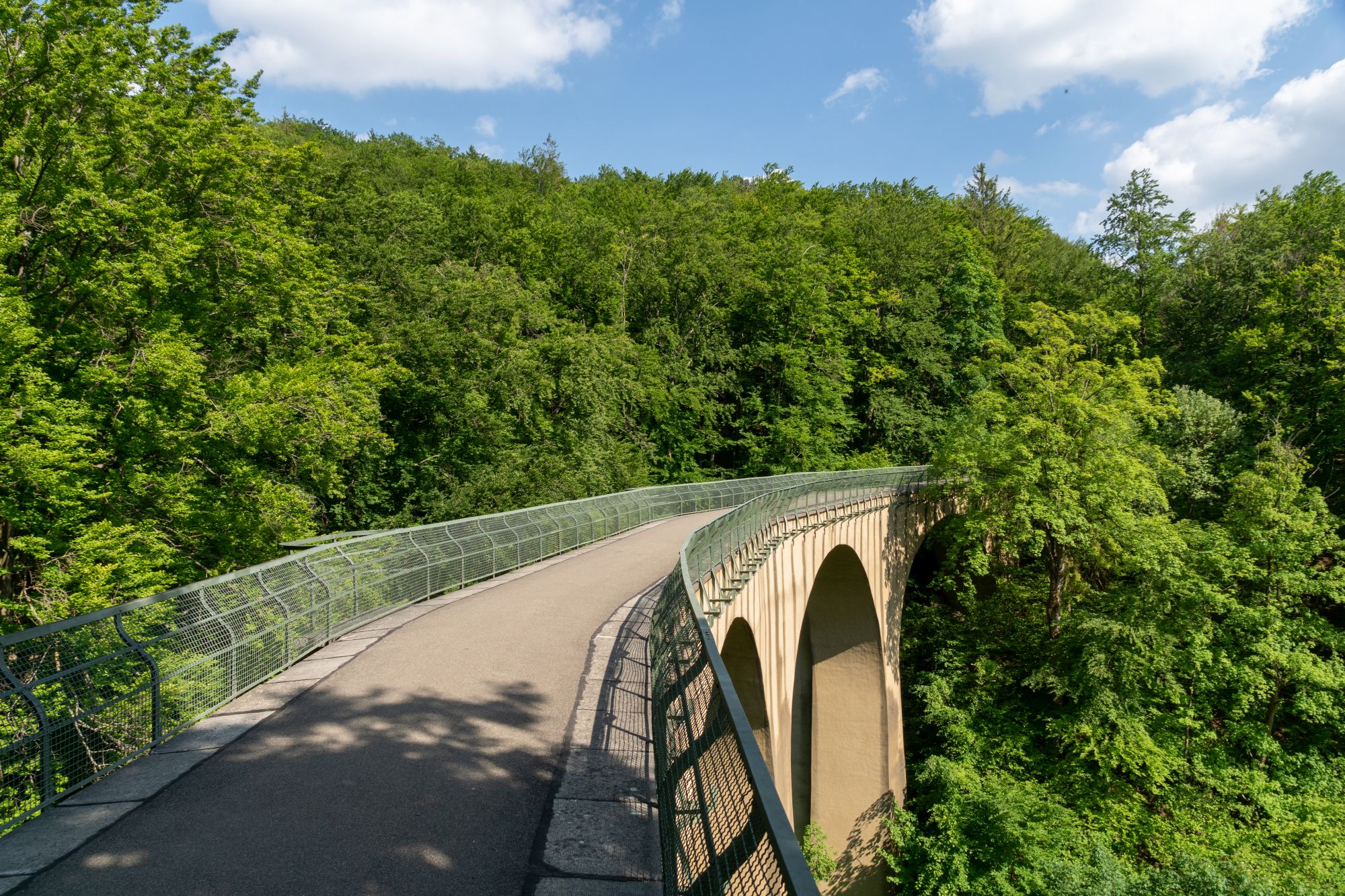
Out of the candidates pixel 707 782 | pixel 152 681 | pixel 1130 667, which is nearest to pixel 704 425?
pixel 1130 667

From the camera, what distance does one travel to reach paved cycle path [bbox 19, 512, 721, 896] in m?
3.98

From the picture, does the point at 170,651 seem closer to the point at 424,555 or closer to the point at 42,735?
the point at 42,735

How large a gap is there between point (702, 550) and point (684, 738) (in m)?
6.03

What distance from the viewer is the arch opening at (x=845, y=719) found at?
23750mm

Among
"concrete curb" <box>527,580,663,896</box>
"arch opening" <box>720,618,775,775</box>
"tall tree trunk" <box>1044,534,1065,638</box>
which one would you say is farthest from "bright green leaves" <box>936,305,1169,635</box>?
"concrete curb" <box>527,580,663,896</box>

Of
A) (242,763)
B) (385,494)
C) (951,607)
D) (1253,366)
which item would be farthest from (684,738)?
(1253,366)

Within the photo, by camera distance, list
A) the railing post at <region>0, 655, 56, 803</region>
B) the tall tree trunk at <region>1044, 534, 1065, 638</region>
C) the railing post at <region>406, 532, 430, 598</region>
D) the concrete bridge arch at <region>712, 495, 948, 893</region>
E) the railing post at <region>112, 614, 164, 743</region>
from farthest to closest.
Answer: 1. the tall tree trunk at <region>1044, 534, 1065, 638</region>
2. the concrete bridge arch at <region>712, 495, 948, 893</region>
3. the railing post at <region>406, 532, 430, 598</region>
4. the railing post at <region>112, 614, 164, 743</region>
5. the railing post at <region>0, 655, 56, 803</region>

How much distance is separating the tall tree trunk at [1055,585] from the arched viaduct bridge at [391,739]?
617 inches

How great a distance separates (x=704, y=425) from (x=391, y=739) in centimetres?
3374

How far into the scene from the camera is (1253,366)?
29.9m

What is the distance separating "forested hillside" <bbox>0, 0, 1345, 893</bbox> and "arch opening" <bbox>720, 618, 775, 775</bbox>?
6473 millimetres

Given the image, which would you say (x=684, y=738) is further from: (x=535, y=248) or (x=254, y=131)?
(x=535, y=248)

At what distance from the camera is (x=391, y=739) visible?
585 cm

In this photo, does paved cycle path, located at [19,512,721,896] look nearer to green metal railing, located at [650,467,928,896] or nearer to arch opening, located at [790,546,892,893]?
green metal railing, located at [650,467,928,896]
